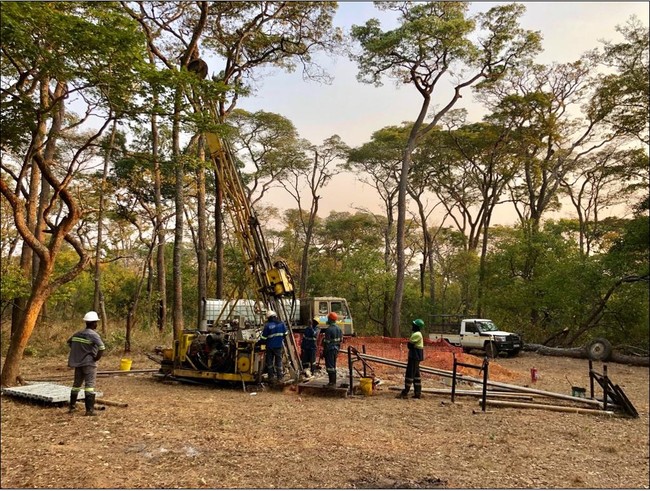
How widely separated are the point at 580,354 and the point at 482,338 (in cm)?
390

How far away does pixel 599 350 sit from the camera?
66.5 feet

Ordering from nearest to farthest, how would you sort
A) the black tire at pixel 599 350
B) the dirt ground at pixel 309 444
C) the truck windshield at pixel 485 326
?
1. the dirt ground at pixel 309 444
2. the black tire at pixel 599 350
3. the truck windshield at pixel 485 326

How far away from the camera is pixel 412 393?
11.2 m

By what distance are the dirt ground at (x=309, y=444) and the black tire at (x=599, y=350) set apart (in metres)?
9.91

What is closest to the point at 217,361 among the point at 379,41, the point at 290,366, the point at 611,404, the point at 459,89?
the point at 290,366

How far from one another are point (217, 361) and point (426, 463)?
6.42 meters

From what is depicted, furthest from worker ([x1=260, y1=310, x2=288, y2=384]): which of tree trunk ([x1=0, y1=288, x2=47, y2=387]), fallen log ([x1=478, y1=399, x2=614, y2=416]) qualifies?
tree trunk ([x1=0, y1=288, x2=47, y2=387])

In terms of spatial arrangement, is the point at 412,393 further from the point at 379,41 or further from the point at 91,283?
the point at 91,283

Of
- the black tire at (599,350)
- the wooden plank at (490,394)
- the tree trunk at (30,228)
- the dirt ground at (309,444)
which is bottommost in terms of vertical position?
the dirt ground at (309,444)

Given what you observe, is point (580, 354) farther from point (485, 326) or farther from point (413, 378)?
point (413, 378)

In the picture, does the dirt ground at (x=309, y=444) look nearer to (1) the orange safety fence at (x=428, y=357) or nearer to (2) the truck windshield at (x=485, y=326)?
(1) the orange safety fence at (x=428, y=357)

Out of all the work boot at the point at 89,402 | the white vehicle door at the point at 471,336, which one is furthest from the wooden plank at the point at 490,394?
the white vehicle door at the point at 471,336

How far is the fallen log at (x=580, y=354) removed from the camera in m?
19.2

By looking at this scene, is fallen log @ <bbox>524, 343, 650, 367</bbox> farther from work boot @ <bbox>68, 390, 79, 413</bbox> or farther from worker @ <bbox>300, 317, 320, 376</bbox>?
work boot @ <bbox>68, 390, 79, 413</bbox>
